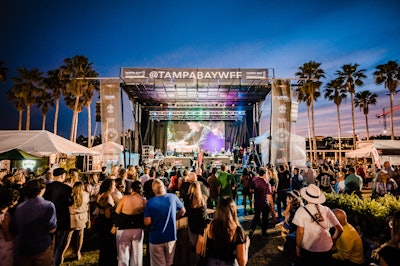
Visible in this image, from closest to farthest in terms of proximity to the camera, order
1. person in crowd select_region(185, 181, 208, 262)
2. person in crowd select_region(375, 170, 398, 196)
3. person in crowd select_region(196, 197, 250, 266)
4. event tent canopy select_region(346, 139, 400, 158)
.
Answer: person in crowd select_region(196, 197, 250, 266)
person in crowd select_region(185, 181, 208, 262)
person in crowd select_region(375, 170, 398, 196)
event tent canopy select_region(346, 139, 400, 158)

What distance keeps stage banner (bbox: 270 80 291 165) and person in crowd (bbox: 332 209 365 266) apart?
841 centimetres

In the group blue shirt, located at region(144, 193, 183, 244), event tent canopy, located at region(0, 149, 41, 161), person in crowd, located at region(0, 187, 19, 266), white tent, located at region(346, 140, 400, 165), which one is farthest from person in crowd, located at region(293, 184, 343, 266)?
white tent, located at region(346, 140, 400, 165)

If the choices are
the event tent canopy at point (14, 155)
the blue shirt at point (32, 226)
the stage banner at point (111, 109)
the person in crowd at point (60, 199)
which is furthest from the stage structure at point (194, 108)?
the blue shirt at point (32, 226)

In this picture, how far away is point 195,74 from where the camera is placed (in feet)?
45.7

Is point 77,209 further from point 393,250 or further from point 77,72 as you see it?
point 77,72

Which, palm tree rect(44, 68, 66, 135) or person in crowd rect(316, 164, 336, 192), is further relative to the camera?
palm tree rect(44, 68, 66, 135)

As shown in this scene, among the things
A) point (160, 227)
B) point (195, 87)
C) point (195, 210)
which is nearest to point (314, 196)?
point (195, 210)

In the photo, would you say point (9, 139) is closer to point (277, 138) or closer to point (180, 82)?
point (180, 82)

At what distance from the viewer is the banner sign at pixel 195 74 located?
13765mm

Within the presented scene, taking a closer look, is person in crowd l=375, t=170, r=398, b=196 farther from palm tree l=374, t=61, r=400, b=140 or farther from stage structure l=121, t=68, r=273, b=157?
palm tree l=374, t=61, r=400, b=140

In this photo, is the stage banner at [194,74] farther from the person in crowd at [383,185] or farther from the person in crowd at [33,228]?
the person in crowd at [33,228]

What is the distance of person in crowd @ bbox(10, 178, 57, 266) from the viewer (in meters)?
2.85

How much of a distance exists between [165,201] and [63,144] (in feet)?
31.9

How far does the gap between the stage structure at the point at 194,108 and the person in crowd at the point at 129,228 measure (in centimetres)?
947
